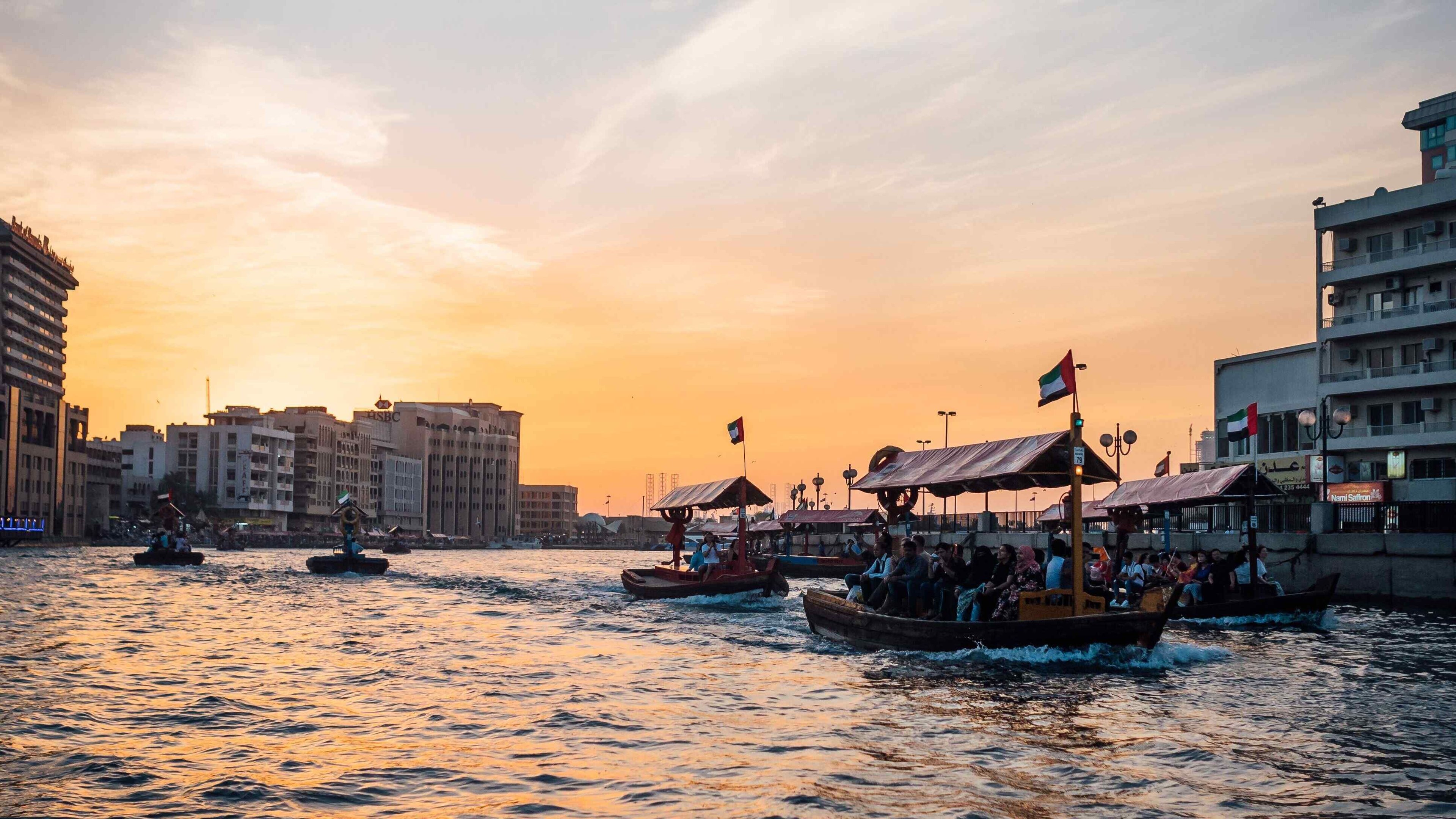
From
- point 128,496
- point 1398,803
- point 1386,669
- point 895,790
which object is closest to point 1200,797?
point 1398,803

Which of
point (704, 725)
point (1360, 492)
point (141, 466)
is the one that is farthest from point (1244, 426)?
point (141, 466)

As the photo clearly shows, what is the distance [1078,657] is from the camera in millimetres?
20219

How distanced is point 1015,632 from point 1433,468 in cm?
4355

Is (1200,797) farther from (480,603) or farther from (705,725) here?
(480,603)

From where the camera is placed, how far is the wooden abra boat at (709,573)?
37188 millimetres

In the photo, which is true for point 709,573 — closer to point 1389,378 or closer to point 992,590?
point 992,590

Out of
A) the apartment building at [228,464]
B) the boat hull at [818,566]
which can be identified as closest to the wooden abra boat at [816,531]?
the boat hull at [818,566]

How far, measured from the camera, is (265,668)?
21328 mm

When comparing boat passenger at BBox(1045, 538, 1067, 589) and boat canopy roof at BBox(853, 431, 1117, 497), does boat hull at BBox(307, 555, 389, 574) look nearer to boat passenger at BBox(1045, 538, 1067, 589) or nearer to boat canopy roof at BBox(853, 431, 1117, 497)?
boat canopy roof at BBox(853, 431, 1117, 497)

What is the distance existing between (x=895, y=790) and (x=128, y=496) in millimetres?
180159

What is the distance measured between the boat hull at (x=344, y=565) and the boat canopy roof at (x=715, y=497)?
24006mm

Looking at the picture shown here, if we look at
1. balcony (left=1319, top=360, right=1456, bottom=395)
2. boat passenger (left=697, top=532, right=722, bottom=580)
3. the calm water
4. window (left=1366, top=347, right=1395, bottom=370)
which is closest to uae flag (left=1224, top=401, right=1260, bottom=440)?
the calm water

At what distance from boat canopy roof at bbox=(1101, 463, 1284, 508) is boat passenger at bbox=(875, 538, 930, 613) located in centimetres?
1383

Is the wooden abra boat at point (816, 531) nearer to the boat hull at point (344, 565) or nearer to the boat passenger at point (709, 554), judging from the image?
the boat passenger at point (709, 554)
